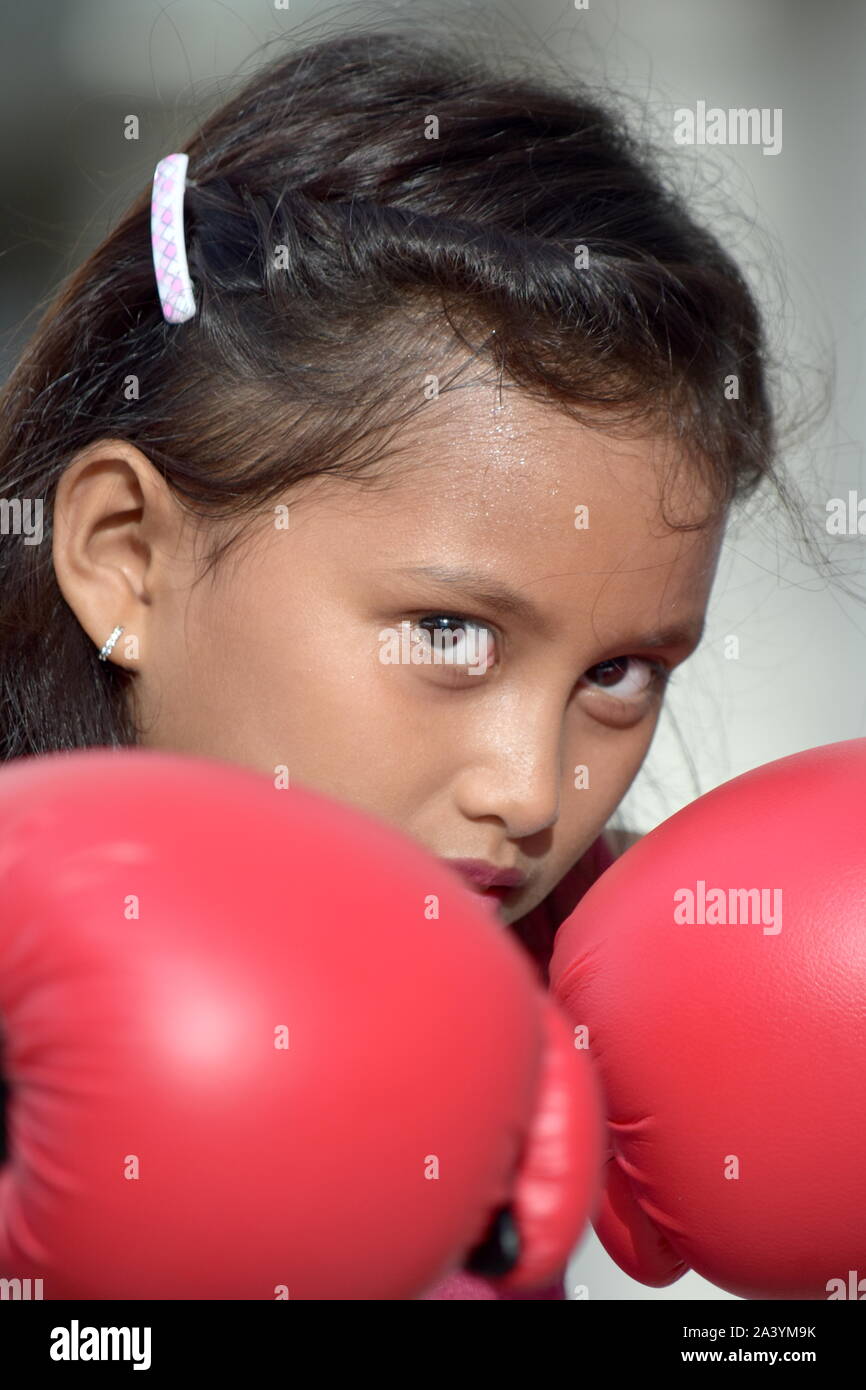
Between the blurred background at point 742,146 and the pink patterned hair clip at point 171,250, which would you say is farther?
the blurred background at point 742,146

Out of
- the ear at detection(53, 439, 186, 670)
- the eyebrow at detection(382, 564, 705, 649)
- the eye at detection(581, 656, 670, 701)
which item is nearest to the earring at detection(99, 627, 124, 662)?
the ear at detection(53, 439, 186, 670)

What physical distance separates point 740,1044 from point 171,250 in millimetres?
641

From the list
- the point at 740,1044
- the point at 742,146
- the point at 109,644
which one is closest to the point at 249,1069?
the point at 740,1044

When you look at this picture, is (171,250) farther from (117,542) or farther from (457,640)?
(457,640)

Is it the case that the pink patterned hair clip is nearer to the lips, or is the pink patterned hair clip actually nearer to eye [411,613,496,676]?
eye [411,613,496,676]

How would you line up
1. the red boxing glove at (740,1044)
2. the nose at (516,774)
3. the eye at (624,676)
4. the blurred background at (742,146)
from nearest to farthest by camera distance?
the red boxing glove at (740,1044)
the nose at (516,774)
the eye at (624,676)
the blurred background at (742,146)

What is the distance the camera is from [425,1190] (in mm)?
534

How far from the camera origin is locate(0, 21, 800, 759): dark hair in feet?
3.09

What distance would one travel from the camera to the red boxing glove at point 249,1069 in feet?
1.70

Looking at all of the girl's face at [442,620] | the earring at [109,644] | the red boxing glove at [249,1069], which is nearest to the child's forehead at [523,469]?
the girl's face at [442,620]

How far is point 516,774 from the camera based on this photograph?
2.84 ft

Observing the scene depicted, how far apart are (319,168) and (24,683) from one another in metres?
0.40

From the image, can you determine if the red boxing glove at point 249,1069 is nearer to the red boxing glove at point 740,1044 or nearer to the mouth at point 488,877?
the red boxing glove at point 740,1044

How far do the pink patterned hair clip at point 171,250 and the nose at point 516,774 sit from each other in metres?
0.36
